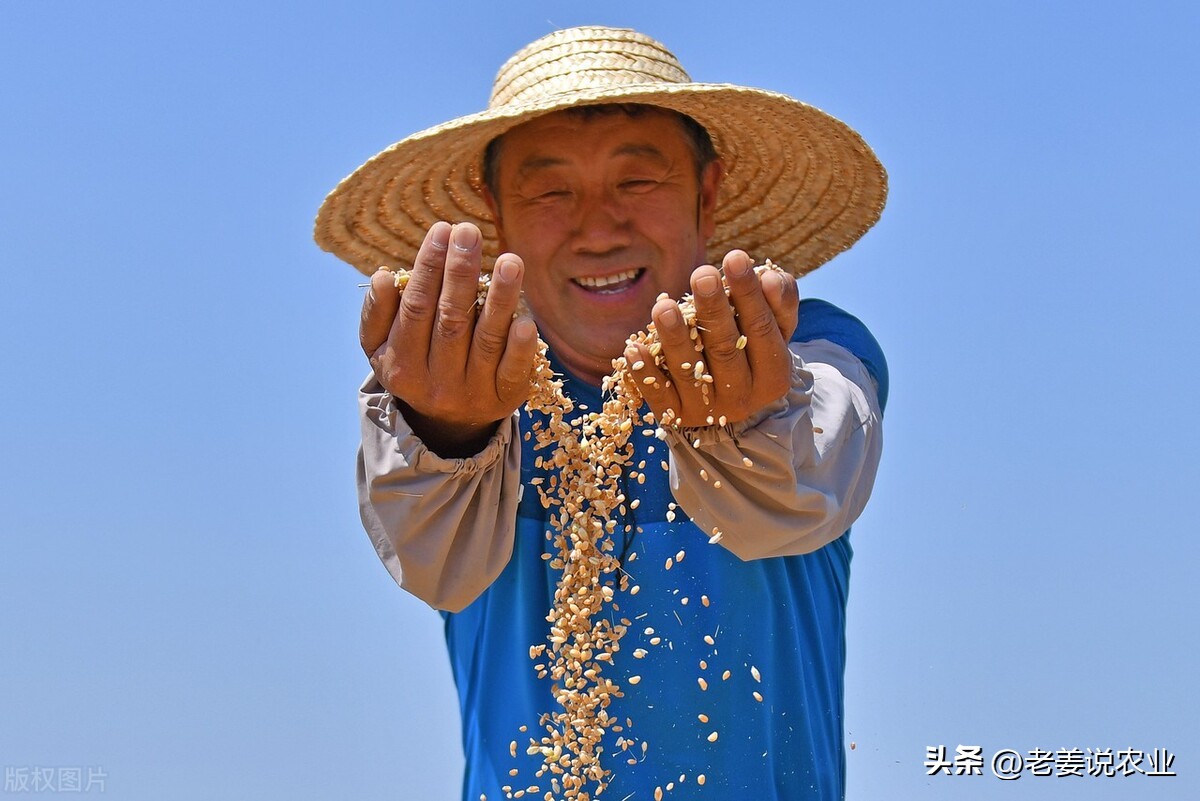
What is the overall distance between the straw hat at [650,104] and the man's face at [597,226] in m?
0.10

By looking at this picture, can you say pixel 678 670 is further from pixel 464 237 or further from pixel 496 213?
pixel 496 213

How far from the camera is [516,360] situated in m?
2.86

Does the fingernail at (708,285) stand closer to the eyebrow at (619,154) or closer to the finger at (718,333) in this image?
the finger at (718,333)

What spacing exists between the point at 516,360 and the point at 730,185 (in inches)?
53.2

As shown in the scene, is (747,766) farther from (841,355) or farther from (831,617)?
(841,355)

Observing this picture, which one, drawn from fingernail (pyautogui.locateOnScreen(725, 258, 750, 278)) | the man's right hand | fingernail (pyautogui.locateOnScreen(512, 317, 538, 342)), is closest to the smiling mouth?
the man's right hand

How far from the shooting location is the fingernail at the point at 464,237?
9.10ft

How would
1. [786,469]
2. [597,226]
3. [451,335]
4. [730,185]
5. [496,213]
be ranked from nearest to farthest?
[451,335]
[786,469]
[597,226]
[496,213]
[730,185]

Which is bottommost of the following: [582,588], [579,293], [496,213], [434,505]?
[582,588]

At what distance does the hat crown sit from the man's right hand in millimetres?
764

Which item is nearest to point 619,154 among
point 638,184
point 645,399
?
point 638,184

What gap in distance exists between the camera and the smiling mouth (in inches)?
138

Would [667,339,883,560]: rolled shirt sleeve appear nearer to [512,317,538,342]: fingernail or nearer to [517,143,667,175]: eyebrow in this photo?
[512,317,538,342]: fingernail

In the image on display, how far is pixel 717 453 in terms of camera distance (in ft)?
9.65
